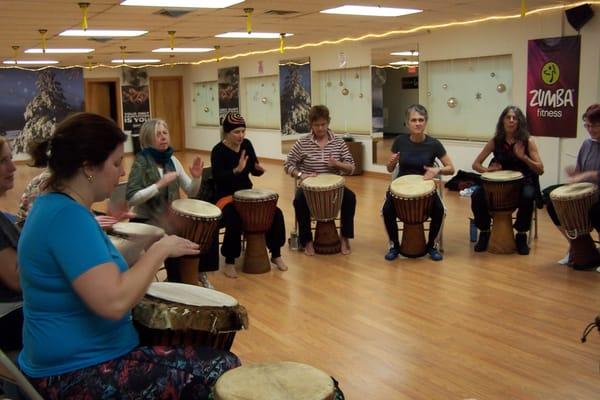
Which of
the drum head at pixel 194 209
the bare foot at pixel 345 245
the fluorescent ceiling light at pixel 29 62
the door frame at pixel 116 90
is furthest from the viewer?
Answer: the door frame at pixel 116 90

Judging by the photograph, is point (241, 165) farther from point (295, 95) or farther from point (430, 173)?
point (295, 95)

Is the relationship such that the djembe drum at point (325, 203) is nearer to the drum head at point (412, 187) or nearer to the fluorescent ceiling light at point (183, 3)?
the drum head at point (412, 187)

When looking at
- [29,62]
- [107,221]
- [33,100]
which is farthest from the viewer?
[33,100]

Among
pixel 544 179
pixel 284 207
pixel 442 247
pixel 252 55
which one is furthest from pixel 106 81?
pixel 442 247

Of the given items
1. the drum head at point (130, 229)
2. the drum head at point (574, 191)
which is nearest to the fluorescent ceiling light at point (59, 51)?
the drum head at point (130, 229)

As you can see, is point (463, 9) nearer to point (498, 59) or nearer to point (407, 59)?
point (498, 59)

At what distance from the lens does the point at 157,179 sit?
4.15 metres

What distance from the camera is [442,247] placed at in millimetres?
5527

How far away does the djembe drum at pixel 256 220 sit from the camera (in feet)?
15.8

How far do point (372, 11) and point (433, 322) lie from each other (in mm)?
4843

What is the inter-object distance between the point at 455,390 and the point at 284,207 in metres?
5.11

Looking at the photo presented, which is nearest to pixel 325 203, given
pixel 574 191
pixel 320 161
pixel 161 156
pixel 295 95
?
pixel 320 161

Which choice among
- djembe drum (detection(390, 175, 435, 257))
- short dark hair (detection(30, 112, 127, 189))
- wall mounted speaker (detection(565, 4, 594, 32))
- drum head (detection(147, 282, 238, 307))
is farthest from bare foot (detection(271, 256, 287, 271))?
wall mounted speaker (detection(565, 4, 594, 32))

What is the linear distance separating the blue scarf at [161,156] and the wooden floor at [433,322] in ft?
3.37
